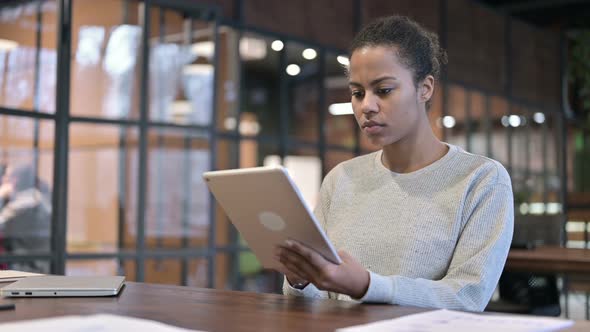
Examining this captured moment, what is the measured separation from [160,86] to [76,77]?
2.00 ft

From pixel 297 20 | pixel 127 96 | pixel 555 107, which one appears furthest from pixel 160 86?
pixel 555 107

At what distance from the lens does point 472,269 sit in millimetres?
1728

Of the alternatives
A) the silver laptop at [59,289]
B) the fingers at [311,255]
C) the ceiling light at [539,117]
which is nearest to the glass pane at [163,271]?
the silver laptop at [59,289]

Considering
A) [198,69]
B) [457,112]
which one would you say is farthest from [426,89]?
[457,112]

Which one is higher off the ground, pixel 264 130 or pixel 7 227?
pixel 264 130

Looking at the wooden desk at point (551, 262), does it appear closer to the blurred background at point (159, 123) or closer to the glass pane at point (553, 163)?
the blurred background at point (159, 123)

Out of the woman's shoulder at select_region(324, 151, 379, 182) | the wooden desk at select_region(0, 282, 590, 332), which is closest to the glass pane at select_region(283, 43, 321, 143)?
the woman's shoulder at select_region(324, 151, 379, 182)

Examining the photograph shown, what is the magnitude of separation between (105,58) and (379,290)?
3.46 m

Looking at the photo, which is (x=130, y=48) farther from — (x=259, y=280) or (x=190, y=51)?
(x=259, y=280)

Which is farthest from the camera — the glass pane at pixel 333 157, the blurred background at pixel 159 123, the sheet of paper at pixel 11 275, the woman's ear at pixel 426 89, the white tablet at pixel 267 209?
the glass pane at pixel 333 157

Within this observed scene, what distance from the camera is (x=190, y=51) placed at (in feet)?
16.9

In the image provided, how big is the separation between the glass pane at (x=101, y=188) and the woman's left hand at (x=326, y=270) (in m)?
3.15

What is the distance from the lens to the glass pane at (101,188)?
4500 mm

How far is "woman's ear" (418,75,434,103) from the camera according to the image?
2.00 m
